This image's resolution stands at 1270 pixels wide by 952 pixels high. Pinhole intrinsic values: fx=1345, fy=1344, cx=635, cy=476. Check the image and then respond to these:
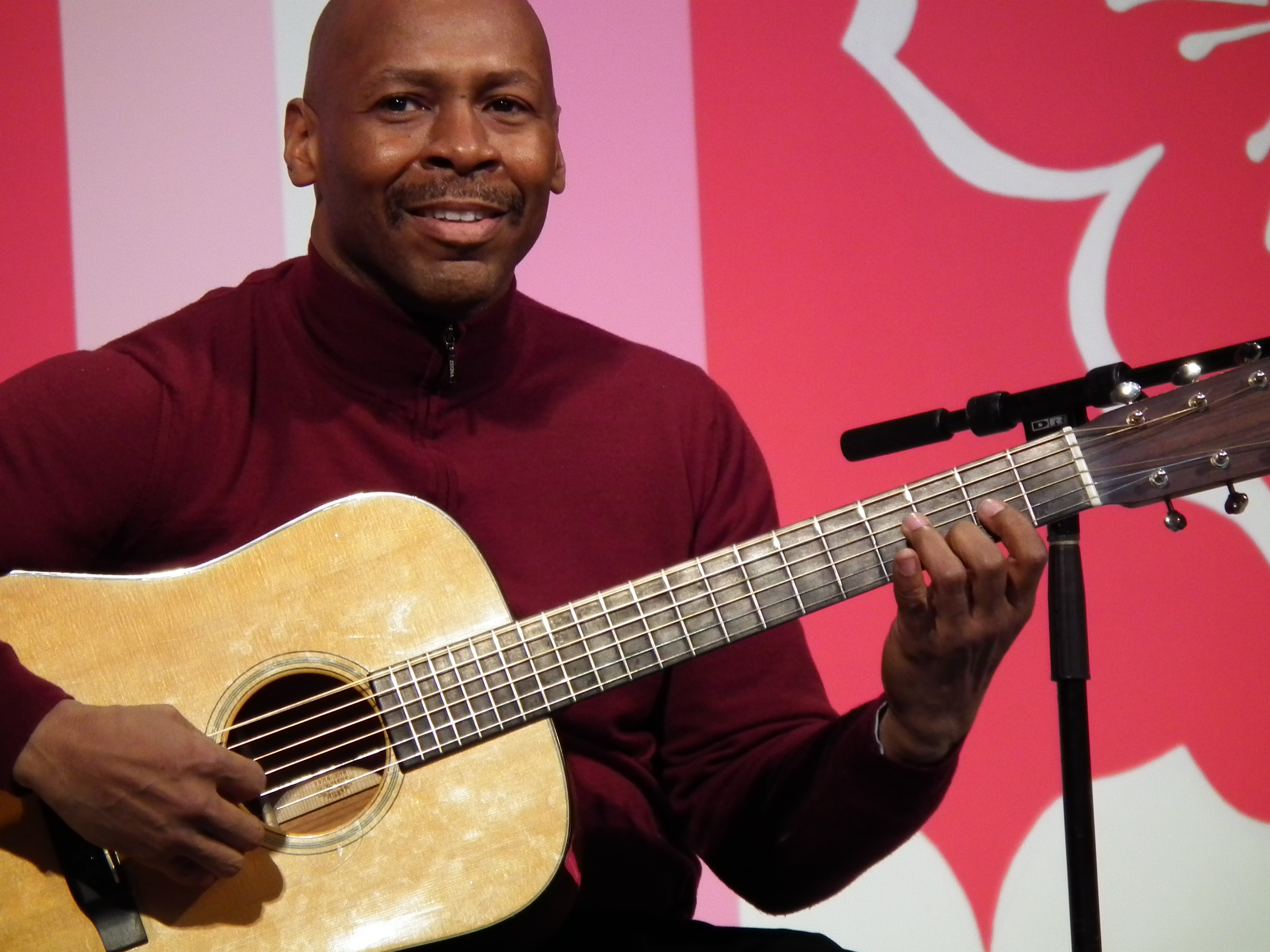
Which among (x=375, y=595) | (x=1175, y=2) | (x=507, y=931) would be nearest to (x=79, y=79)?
(x=375, y=595)

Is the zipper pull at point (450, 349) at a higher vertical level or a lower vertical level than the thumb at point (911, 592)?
higher

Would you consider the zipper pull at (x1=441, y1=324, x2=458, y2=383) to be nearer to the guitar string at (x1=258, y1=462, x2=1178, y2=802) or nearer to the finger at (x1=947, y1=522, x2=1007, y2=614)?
the guitar string at (x1=258, y1=462, x2=1178, y2=802)

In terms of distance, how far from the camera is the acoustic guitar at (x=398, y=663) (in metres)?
1.37

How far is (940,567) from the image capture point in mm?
1371

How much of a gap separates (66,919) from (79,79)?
4.37ft

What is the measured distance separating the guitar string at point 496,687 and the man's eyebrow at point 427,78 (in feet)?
2.31

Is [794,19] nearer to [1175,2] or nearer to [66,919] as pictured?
[1175,2]

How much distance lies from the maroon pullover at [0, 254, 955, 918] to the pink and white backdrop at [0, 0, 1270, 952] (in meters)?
0.46

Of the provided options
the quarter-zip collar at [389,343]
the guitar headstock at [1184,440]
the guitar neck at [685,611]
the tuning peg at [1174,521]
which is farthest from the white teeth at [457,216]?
the tuning peg at [1174,521]

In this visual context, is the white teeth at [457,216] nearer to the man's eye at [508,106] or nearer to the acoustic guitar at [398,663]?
the man's eye at [508,106]

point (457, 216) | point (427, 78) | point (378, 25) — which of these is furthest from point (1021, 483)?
point (378, 25)

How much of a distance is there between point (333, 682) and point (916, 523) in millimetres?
646

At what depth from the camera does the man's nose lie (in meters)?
1.67

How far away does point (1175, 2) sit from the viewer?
2543 mm
